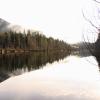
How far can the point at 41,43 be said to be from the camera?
14775 centimetres

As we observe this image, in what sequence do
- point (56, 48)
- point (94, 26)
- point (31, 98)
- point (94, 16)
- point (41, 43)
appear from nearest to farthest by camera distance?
point (94, 26), point (94, 16), point (31, 98), point (41, 43), point (56, 48)

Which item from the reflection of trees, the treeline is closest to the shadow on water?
the reflection of trees

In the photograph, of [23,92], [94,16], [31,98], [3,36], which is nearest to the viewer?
[94,16]

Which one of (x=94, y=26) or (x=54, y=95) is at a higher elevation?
(x=94, y=26)

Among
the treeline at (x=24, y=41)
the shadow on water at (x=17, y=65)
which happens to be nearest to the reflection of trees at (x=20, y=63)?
the shadow on water at (x=17, y=65)

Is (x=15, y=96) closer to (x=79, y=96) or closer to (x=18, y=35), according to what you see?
(x=79, y=96)

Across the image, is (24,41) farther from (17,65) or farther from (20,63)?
(17,65)

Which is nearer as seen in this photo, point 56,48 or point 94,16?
point 94,16

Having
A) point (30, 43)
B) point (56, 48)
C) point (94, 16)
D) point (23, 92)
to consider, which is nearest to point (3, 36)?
point (30, 43)

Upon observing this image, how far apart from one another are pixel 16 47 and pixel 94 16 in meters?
110

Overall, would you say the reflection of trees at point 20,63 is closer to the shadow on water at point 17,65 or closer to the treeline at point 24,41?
the shadow on water at point 17,65

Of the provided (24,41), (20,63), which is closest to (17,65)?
(20,63)

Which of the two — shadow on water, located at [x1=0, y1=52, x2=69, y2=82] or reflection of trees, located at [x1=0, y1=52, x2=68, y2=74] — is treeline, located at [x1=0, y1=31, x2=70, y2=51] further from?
shadow on water, located at [x1=0, y1=52, x2=69, y2=82]

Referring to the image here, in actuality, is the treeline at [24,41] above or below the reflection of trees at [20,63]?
above
